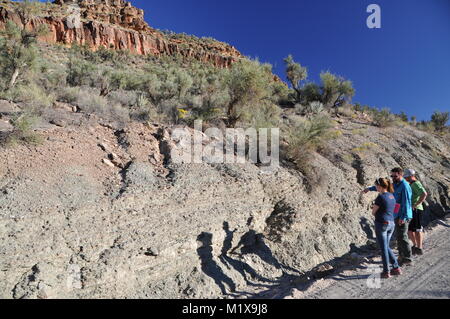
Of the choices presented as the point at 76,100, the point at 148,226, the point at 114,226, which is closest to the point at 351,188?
the point at 148,226

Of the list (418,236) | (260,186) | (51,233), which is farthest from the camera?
(260,186)

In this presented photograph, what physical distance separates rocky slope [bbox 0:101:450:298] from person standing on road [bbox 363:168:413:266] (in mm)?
1404

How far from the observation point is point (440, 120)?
20.8 m

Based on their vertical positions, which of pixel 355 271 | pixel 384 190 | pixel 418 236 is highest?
pixel 384 190

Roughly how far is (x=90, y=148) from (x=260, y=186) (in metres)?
3.76

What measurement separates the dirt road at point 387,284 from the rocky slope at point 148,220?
578mm

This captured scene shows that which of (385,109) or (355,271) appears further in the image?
(385,109)

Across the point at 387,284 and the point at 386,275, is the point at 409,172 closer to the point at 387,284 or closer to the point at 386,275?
the point at 386,275

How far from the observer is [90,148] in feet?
16.8

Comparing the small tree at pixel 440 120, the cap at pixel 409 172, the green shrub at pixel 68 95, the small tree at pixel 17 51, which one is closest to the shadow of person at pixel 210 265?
the cap at pixel 409 172

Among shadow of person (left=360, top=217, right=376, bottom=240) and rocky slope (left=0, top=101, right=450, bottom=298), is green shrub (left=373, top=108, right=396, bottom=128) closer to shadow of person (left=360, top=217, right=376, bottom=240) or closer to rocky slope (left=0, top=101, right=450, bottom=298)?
rocky slope (left=0, top=101, right=450, bottom=298)

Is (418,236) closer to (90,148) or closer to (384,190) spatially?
(384,190)

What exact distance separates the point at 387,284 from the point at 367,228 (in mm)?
3362

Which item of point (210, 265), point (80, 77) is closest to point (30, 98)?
point (80, 77)
